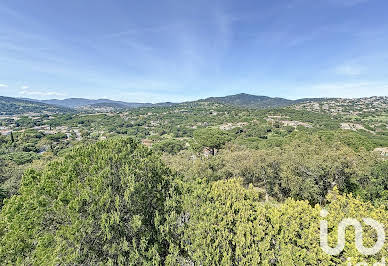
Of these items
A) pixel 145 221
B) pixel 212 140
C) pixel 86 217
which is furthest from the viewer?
pixel 212 140

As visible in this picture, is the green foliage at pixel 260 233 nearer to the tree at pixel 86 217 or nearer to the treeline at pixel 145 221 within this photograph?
the treeline at pixel 145 221

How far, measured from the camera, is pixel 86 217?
952 centimetres

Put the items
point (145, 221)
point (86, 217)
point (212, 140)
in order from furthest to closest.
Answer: point (212, 140) < point (145, 221) < point (86, 217)

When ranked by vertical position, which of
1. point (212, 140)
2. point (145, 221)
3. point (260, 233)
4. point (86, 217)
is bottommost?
point (212, 140)

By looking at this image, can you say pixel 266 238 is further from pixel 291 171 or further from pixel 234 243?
pixel 291 171

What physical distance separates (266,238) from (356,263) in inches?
132

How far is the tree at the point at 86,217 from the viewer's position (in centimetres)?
878

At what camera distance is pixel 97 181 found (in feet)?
32.8

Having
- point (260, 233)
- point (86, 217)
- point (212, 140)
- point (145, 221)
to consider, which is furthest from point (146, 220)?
point (212, 140)

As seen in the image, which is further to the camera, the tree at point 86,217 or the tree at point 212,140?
the tree at point 212,140

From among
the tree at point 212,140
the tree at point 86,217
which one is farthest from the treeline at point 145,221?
the tree at point 212,140

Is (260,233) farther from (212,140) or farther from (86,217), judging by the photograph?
(212,140)

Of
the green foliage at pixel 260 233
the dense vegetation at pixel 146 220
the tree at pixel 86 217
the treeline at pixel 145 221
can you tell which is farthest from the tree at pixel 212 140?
the tree at pixel 86 217

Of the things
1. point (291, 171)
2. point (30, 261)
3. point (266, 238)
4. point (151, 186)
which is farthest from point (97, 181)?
point (291, 171)
